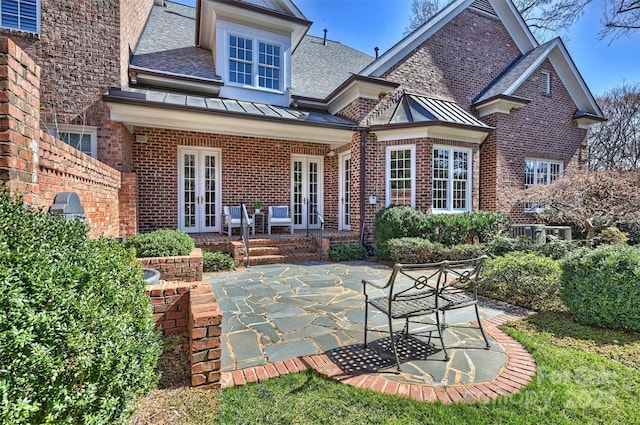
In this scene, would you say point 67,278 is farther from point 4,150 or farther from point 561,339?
point 561,339

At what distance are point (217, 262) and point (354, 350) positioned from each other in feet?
15.8

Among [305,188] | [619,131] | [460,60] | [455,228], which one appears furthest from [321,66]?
[619,131]

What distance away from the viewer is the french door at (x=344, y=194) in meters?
10.8

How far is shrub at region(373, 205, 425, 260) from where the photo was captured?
334 inches

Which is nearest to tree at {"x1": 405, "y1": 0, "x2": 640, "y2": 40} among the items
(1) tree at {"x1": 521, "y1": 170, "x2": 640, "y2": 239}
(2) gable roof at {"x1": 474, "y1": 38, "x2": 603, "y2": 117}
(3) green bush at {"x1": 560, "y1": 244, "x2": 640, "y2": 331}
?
(2) gable roof at {"x1": 474, "y1": 38, "x2": 603, "y2": 117}

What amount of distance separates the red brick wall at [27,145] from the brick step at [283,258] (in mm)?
4368

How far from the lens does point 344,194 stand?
10930 millimetres

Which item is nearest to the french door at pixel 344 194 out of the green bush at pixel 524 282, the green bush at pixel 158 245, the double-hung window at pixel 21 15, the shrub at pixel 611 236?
the green bush at pixel 524 282

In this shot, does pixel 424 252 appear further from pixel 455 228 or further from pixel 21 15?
pixel 21 15

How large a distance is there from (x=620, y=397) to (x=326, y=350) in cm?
259

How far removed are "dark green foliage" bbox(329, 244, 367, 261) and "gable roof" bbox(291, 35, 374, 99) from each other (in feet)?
18.3

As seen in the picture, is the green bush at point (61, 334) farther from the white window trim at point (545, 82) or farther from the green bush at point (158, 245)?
the white window trim at point (545, 82)

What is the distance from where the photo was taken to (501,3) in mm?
12344

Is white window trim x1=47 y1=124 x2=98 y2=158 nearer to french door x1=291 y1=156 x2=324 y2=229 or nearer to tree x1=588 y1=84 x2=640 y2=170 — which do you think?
french door x1=291 y1=156 x2=324 y2=229
